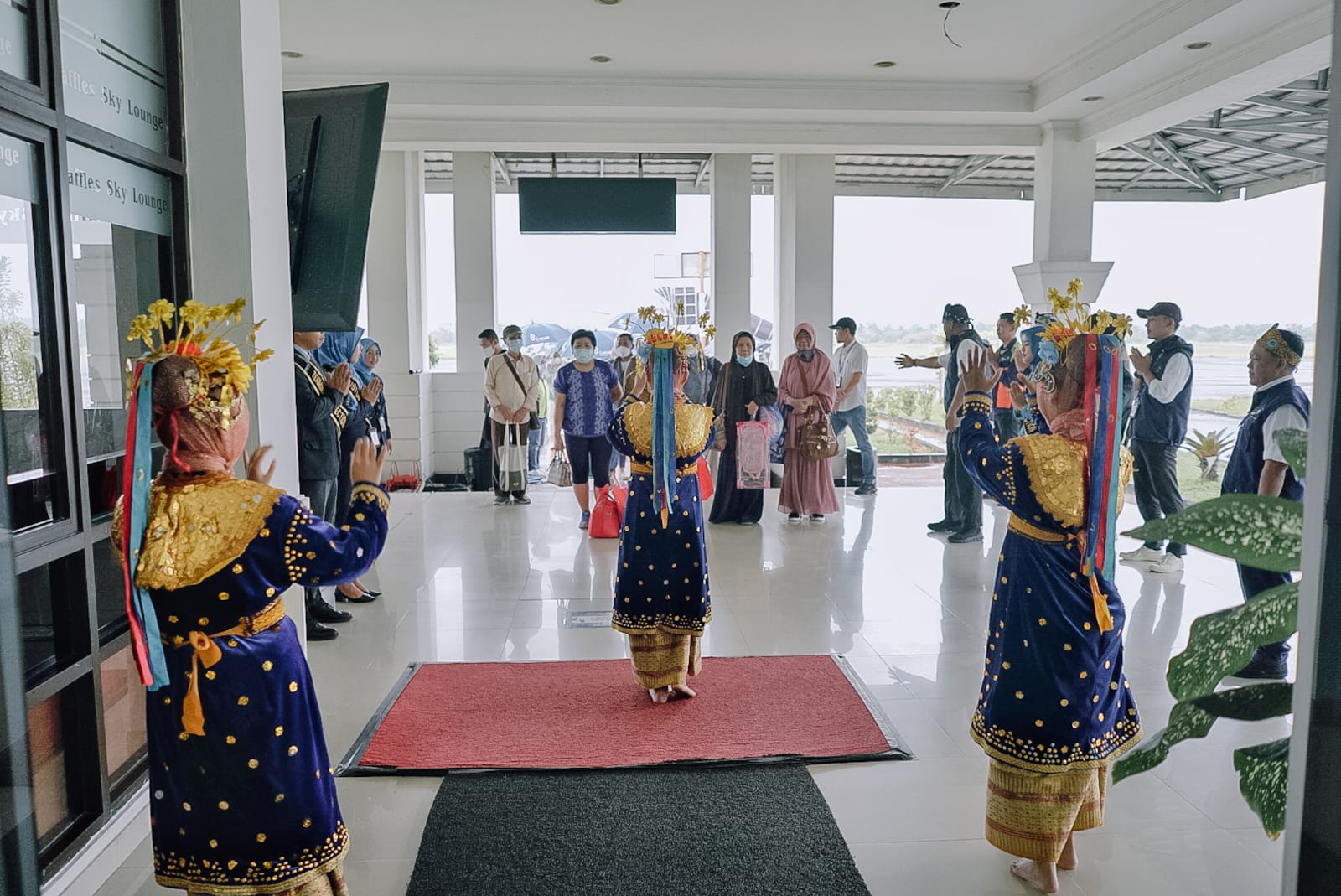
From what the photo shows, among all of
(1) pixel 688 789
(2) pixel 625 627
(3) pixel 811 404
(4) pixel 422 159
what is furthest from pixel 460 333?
(1) pixel 688 789

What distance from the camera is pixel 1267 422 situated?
3.73 meters

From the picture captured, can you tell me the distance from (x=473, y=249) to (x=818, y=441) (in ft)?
17.0

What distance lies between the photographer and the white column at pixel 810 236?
1029cm

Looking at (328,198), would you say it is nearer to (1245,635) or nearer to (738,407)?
(1245,635)

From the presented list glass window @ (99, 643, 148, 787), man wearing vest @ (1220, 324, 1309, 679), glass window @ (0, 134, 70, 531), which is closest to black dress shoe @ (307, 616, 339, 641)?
glass window @ (99, 643, 148, 787)

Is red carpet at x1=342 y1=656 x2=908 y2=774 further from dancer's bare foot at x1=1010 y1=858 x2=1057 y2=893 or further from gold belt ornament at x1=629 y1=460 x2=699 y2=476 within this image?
gold belt ornament at x1=629 y1=460 x2=699 y2=476

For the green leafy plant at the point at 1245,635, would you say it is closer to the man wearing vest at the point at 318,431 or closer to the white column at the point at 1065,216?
the man wearing vest at the point at 318,431

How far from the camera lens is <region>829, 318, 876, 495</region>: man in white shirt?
846 cm

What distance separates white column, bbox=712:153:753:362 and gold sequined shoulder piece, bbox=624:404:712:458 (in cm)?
692

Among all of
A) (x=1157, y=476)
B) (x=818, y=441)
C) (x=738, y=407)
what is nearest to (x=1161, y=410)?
(x=1157, y=476)

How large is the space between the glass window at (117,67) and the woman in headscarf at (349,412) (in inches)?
83.3

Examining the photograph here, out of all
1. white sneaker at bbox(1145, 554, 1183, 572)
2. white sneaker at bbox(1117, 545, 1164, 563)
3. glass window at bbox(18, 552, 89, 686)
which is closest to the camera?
glass window at bbox(18, 552, 89, 686)

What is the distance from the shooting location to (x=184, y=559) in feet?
5.90

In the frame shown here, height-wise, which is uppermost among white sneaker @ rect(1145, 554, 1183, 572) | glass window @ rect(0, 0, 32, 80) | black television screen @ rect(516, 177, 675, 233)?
black television screen @ rect(516, 177, 675, 233)
